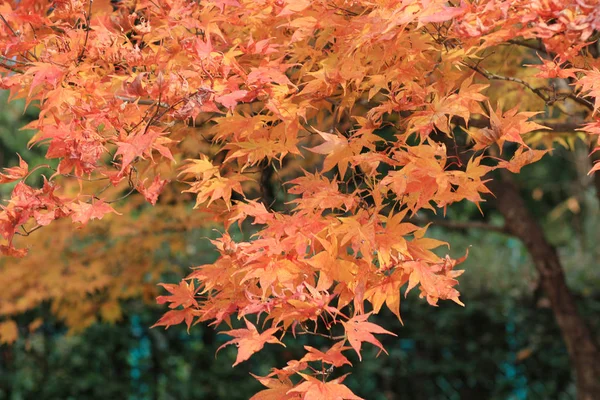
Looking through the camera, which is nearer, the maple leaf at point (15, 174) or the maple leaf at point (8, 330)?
the maple leaf at point (15, 174)

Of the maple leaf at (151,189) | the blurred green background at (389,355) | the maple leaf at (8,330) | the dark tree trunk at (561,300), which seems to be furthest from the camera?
the blurred green background at (389,355)

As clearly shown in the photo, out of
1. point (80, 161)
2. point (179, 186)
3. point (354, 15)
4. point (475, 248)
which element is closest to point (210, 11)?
point (354, 15)

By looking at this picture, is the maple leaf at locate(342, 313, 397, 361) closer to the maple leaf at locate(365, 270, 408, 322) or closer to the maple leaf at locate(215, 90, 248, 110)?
the maple leaf at locate(365, 270, 408, 322)

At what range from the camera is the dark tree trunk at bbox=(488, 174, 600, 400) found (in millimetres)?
4172

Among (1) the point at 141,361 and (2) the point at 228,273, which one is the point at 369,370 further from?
(2) the point at 228,273

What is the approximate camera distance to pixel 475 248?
20.3 feet

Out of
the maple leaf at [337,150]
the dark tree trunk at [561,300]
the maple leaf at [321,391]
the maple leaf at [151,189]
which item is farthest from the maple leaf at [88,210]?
the dark tree trunk at [561,300]

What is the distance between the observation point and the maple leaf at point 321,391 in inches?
73.6

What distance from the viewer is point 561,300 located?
4.20 metres

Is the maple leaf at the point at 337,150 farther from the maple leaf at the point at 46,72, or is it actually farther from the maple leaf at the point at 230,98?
the maple leaf at the point at 46,72

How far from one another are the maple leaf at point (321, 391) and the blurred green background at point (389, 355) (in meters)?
3.20

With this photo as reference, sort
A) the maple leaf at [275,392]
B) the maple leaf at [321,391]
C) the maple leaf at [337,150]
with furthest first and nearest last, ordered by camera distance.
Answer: the maple leaf at [337,150]
the maple leaf at [275,392]
the maple leaf at [321,391]

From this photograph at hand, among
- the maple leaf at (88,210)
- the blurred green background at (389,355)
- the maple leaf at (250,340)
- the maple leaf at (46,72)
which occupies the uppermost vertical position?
the maple leaf at (46,72)

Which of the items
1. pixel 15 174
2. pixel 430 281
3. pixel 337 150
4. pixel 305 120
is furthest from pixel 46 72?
pixel 430 281
